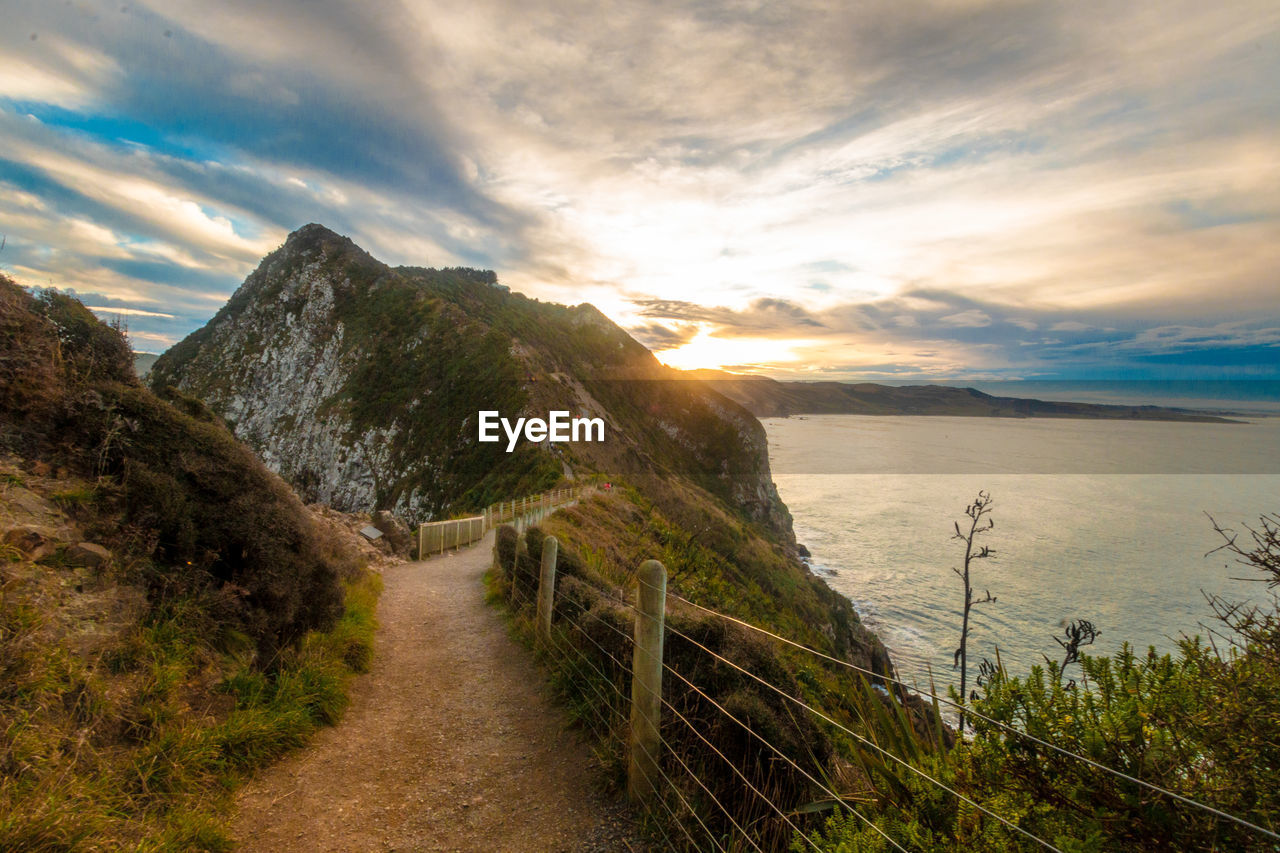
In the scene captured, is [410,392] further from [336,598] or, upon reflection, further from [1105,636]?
[1105,636]

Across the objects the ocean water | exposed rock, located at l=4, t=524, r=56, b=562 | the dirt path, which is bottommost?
the ocean water

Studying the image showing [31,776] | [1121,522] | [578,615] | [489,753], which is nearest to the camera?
[31,776]

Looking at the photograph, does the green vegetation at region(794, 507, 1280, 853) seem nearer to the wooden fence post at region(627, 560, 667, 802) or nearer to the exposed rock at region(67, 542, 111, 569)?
the wooden fence post at region(627, 560, 667, 802)

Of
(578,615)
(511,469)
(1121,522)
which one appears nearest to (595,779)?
(578,615)

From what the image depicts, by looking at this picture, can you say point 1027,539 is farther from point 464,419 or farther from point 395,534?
point 395,534

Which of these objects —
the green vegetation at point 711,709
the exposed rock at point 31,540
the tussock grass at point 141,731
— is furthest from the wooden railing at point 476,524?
the exposed rock at point 31,540

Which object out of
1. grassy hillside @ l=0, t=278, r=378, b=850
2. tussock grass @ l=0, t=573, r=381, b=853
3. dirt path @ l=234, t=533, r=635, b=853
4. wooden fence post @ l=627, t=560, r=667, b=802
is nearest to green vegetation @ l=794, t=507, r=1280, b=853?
wooden fence post @ l=627, t=560, r=667, b=802

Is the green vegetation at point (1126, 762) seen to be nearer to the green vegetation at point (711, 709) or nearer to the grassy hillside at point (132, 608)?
the green vegetation at point (711, 709)
